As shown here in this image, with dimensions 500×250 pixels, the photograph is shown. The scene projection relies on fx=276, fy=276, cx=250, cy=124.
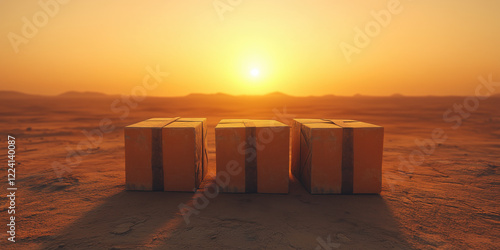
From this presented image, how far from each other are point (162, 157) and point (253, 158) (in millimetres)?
1485

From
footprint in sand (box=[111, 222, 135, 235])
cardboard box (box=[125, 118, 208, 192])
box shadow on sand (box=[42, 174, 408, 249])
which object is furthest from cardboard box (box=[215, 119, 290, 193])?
footprint in sand (box=[111, 222, 135, 235])

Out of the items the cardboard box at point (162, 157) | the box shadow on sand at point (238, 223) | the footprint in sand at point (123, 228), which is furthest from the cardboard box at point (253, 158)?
the footprint in sand at point (123, 228)

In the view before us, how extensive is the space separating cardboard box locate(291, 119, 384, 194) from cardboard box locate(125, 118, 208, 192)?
6.37ft

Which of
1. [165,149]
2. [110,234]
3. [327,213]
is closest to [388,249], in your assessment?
[327,213]

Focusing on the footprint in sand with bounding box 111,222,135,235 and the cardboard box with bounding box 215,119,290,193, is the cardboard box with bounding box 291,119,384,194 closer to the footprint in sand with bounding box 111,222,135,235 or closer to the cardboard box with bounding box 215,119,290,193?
the cardboard box with bounding box 215,119,290,193

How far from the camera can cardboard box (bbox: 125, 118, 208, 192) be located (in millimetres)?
4465

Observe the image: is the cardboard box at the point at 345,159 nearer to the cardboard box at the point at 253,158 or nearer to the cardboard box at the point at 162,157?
the cardboard box at the point at 253,158

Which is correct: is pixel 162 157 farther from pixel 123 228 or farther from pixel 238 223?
pixel 238 223

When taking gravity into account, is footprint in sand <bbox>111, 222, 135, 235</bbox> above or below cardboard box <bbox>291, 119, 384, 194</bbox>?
below

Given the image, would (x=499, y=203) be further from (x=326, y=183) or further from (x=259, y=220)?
(x=259, y=220)

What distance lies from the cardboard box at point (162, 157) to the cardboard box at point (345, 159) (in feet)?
6.37

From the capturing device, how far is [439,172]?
571 cm

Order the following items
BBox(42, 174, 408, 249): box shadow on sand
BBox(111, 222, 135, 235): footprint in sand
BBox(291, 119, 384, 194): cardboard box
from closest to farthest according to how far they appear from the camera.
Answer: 1. BBox(42, 174, 408, 249): box shadow on sand
2. BBox(111, 222, 135, 235): footprint in sand
3. BBox(291, 119, 384, 194): cardboard box

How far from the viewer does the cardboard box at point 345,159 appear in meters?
4.39
